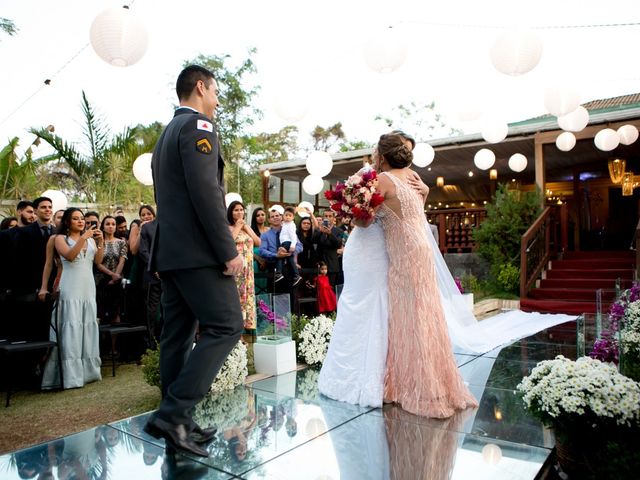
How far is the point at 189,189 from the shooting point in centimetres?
246

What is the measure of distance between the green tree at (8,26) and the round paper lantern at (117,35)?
5.44 metres

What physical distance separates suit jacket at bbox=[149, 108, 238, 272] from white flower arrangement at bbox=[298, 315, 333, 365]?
2622mm

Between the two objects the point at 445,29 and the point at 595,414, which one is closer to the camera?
the point at 595,414

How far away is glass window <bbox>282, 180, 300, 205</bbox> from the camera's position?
18125 mm

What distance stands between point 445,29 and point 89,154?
34.8ft

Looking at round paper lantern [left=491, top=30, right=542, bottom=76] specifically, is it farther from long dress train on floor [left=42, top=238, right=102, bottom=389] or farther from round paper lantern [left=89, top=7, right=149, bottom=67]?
long dress train on floor [left=42, top=238, right=102, bottom=389]

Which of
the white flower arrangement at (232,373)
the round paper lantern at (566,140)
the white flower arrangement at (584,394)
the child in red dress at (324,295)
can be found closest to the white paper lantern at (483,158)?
the round paper lantern at (566,140)

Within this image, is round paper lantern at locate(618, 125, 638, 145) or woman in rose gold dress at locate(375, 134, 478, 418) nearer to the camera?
woman in rose gold dress at locate(375, 134, 478, 418)

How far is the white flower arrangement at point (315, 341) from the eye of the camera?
4.98 m

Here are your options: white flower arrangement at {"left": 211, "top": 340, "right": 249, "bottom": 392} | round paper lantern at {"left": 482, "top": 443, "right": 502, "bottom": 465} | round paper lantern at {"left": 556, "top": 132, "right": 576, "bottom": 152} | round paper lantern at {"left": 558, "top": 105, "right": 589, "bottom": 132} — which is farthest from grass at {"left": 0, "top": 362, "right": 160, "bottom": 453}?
round paper lantern at {"left": 556, "top": 132, "right": 576, "bottom": 152}

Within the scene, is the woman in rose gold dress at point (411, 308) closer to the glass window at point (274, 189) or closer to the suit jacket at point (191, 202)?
the suit jacket at point (191, 202)

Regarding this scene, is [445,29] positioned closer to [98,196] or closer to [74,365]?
[74,365]

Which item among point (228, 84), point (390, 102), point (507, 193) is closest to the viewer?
point (507, 193)

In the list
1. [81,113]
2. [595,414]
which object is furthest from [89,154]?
[595,414]
